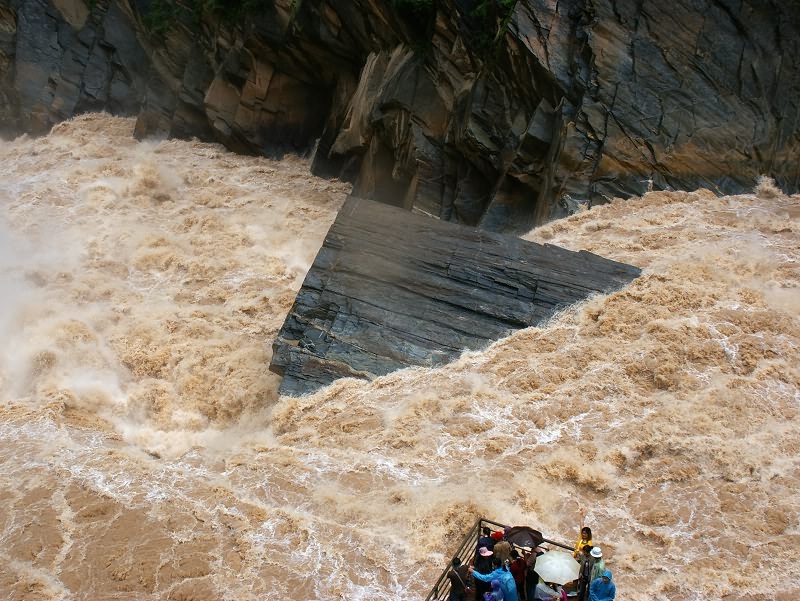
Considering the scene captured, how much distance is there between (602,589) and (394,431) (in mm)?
5643

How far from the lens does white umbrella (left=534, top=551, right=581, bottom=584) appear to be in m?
8.07

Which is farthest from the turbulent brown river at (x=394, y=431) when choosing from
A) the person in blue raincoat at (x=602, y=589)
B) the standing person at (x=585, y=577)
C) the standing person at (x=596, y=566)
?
the person in blue raincoat at (x=602, y=589)

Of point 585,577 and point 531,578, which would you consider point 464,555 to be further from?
point 585,577

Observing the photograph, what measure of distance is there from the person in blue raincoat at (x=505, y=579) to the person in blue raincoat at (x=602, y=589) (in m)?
0.73

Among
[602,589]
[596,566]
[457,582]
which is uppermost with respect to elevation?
[596,566]

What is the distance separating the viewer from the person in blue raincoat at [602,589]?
310 inches

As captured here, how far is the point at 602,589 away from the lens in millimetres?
7879

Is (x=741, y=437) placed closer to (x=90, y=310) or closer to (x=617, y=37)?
(x=617, y=37)

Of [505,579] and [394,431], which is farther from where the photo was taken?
[394,431]

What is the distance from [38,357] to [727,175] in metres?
15.6

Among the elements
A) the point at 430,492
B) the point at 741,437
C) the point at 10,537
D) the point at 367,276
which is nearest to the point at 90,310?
the point at 367,276

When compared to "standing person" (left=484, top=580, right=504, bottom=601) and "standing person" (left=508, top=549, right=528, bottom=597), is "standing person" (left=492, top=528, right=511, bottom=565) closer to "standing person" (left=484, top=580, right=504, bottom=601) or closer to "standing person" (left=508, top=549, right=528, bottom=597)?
"standing person" (left=484, top=580, right=504, bottom=601)

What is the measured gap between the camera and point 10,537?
1070 centimetres

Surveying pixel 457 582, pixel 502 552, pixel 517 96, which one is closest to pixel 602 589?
pixel 502 552
